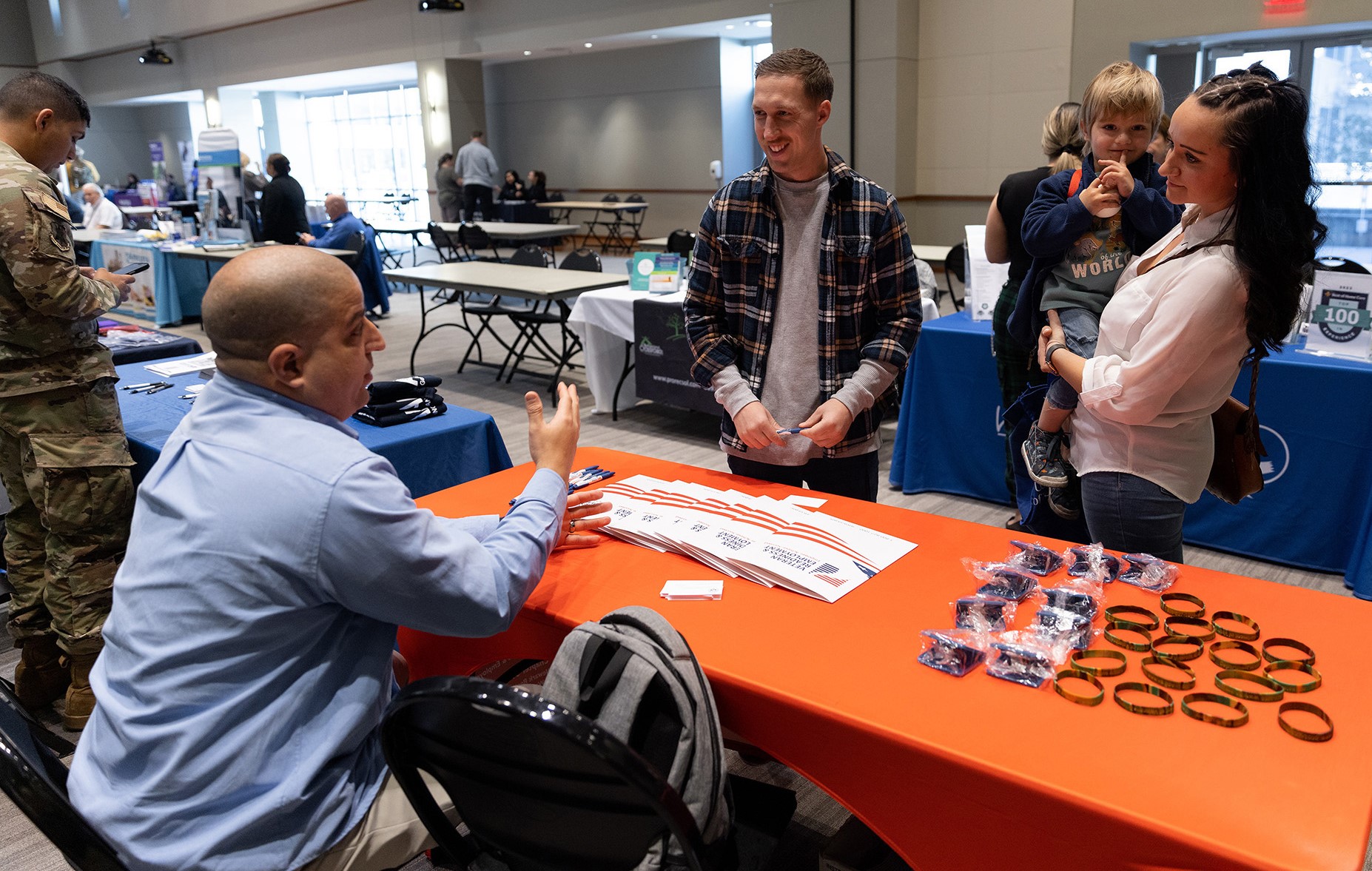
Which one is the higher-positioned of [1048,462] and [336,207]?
[336,207]

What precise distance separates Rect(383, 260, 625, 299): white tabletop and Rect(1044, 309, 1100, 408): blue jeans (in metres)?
4.00

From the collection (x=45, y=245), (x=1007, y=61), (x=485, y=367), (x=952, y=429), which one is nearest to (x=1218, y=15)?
(x=1007, y=61)

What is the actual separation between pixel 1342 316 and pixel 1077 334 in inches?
74.4

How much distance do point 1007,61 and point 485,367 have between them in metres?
6.14

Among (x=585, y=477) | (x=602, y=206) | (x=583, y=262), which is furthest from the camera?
(x=602, y=206)

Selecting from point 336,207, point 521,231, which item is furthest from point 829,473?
point 521,231

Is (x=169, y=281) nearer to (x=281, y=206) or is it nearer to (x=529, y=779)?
(x=281, y=206)

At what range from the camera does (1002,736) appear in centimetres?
109

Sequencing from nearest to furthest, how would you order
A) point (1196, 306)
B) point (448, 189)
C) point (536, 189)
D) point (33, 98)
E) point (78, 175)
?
point (1196, 306) < point (33, 98) < point (78, 175) < point (448, 189) < point (536, 189)

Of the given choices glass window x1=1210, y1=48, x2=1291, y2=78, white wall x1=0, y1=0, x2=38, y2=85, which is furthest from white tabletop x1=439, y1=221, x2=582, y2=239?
white wall x1=0, y1=0, x2=38, y2=85

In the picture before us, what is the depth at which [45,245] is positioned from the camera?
234cm

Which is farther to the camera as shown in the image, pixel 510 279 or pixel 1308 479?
pixel 510 279

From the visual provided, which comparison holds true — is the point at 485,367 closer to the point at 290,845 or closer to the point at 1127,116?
the point at 1127,116

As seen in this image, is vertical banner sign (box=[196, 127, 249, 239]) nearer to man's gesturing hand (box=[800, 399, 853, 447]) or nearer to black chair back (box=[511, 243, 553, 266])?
black chair back (box=[511, 243, 553, 266])
